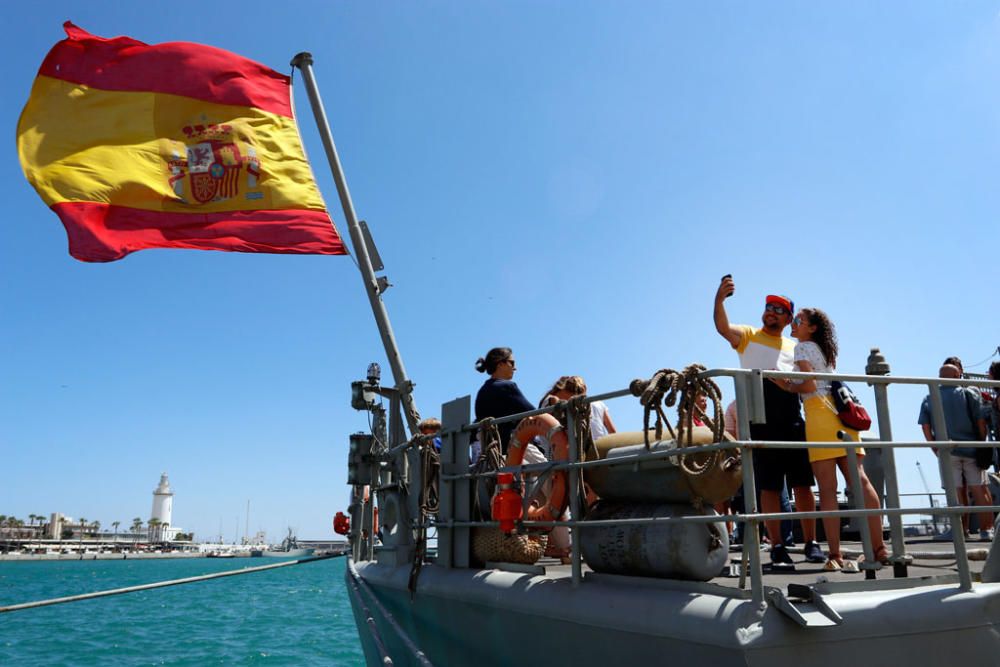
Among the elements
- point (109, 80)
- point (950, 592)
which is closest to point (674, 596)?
point (950, 592)

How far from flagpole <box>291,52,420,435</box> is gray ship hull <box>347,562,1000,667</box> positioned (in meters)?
3.33

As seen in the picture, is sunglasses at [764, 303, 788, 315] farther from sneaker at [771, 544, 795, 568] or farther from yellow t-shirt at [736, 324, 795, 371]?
sneaker at [771, 544, 795, 568]

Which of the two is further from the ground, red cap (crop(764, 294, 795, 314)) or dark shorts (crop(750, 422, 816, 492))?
red cap (crop(764, 294, 795, 314))

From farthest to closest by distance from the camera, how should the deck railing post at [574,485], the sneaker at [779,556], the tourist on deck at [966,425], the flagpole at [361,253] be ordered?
the flagpole at [361,253], the tourist on deck at [966,425], the sneaker at [779,556], the deck railing post at [574,485]

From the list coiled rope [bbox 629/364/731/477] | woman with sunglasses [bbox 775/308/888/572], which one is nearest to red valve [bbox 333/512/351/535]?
woman with sunglasses [bbox 775/308/888/572]

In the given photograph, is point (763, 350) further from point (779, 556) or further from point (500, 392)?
point (500, 392)

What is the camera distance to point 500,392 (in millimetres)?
5551

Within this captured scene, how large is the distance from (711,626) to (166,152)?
315 inches

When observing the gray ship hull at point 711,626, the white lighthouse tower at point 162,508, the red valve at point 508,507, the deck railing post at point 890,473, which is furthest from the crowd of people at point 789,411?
the white lighthouse tower at point 162,508

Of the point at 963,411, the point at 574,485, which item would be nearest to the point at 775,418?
the point at 574,485

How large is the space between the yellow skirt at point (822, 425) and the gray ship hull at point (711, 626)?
121 centimetres

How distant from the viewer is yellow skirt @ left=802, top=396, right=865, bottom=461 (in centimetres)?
412

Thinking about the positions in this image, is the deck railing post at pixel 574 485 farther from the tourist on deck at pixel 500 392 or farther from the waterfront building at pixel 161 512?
the waterfront building at pixel 161 512

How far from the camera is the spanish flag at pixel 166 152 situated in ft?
25.3
